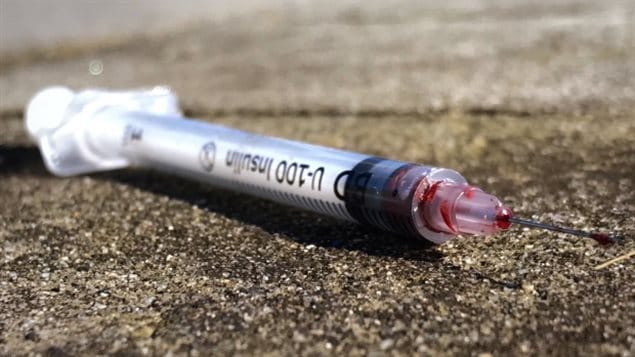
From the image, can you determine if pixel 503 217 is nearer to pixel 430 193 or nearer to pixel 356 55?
pixel 430 193

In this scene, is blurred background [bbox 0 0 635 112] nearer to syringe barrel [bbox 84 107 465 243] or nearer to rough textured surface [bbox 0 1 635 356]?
rough textured surface [bbox 0 1 635 356]

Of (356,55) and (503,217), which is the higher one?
(356,55)

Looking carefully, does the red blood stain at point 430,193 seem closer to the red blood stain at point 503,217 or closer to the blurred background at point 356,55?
the red blood stain at point 503,217

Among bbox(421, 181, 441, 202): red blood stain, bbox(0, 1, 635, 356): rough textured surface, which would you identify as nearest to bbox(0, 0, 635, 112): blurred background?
bbox(0, 1, 635, 356): rough textured surface

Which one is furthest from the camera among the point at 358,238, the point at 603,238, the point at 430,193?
the point at 358,238

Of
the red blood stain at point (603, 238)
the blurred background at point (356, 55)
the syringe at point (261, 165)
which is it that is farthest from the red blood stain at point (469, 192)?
the blurred background at point (356, 55)

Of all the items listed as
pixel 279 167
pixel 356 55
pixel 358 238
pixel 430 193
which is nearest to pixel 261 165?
pixel 279 167

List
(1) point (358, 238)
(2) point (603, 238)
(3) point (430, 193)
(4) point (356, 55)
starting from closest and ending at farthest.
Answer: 1. (2) point (603, 238)
2. (3) point (430, 193)
3. (1) point (358, 238)
4. (4) point (356, 55)
